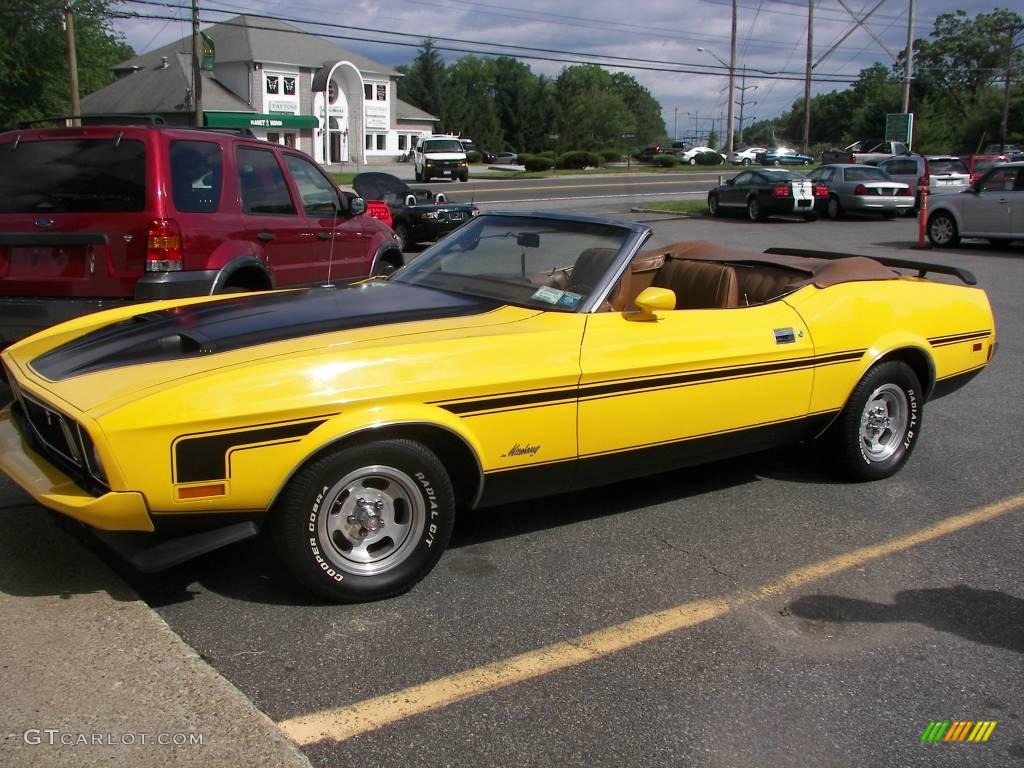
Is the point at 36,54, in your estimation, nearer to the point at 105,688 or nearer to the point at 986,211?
the point at 986,211

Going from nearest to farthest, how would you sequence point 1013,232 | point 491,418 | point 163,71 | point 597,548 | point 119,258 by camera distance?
point 491,418
point 597,548
point 119,258
point 1013,232
point 163,71

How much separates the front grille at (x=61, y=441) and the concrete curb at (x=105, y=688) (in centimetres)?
51

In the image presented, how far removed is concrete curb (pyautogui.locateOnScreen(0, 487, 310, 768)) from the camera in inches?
107

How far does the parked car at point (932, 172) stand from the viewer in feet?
90.9

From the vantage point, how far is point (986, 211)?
58.0 ft

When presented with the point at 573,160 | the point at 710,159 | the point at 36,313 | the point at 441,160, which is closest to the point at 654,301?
the point at 36,313

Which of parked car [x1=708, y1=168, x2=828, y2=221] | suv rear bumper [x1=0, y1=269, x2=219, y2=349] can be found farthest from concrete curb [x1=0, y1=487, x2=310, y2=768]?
parked car [x1=708, y1=168, x2=828, y2=221]

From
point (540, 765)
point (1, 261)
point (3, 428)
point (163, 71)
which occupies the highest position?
point (163, 71)

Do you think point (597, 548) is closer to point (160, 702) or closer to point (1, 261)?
point (160, 702)

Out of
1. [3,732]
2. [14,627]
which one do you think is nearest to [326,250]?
[14,627]

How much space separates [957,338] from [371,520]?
3.73m

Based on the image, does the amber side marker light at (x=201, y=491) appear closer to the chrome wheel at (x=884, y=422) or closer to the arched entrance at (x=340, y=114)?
the chrome wheel at (x=884, y=422)

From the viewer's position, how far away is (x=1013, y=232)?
17.4 meters

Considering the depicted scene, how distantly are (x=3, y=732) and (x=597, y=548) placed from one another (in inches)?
95.1
